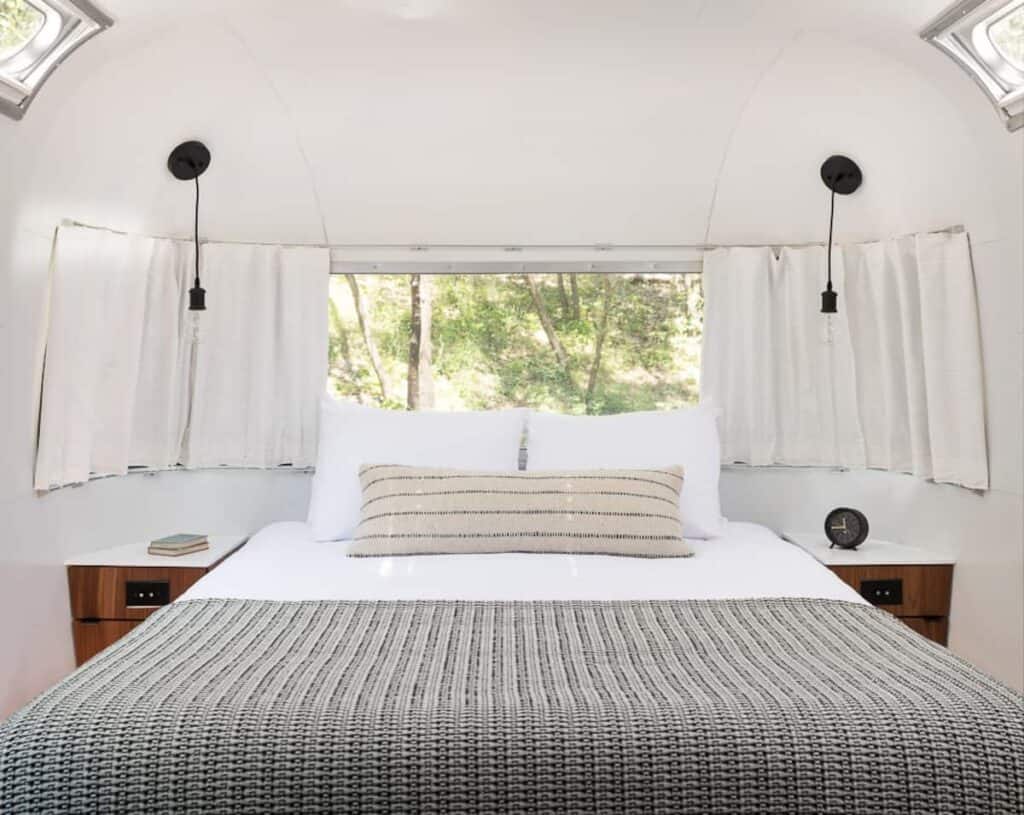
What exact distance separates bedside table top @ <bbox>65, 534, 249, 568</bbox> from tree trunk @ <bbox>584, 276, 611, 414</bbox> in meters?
1.51

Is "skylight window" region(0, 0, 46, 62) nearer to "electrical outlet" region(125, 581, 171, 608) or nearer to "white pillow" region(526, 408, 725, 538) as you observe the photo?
"electrical outlet" region(125, 581, 171, 608)

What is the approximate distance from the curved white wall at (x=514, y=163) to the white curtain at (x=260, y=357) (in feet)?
0.36

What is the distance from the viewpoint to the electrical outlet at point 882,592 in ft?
11.1

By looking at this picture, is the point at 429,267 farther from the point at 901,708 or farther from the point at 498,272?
the point at 901,708

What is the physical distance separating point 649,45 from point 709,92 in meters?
0.40

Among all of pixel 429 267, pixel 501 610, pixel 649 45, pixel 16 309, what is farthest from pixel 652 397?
pixel 16 309

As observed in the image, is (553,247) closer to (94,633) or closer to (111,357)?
(111,357)

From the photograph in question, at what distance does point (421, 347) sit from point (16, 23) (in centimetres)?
190

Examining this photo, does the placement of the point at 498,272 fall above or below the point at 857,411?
above

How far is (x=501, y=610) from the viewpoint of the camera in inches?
94.0

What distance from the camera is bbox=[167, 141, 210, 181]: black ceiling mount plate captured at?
3623 mm

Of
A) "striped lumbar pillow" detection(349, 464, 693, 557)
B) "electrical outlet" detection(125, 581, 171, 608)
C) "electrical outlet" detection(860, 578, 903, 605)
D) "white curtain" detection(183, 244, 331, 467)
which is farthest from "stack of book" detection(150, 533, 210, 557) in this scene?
"electrical outlet" detection(860, 578, 903, 605)

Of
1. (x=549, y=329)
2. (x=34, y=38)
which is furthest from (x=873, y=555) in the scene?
(x=34, y=38)

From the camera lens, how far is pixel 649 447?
3.47m
